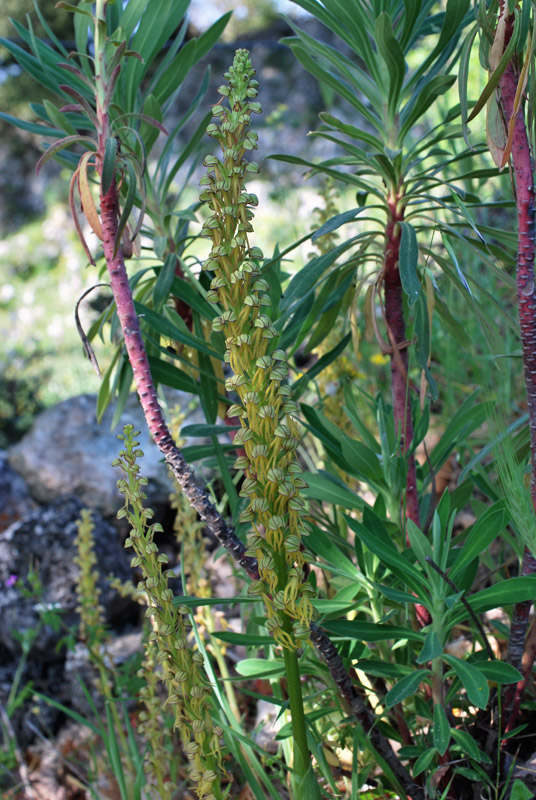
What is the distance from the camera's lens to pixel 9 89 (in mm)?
12016

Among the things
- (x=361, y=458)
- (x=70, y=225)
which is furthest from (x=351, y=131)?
(x=70, y=225)

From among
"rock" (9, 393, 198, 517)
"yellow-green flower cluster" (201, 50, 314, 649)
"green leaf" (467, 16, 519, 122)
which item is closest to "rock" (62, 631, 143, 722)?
"rock" (9, 393, 198, 517)

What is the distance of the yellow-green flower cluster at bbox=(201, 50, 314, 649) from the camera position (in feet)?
2.58

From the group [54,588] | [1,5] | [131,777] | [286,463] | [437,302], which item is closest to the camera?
[286,463]

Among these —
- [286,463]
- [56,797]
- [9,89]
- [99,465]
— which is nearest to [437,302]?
[286,463]

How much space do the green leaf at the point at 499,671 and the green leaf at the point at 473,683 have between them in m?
0.07

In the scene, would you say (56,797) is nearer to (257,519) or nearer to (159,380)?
(159,380)

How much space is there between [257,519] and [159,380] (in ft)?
1.93

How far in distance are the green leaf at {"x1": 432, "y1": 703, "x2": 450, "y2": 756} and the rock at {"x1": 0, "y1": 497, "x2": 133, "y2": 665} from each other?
1.53 m

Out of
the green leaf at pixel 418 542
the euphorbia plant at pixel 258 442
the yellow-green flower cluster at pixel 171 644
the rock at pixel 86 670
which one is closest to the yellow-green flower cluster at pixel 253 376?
the euphorbia plant at pixel 258 442

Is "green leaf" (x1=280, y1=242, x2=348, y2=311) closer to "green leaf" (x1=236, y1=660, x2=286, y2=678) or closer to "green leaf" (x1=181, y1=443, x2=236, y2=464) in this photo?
"green leaf" (x1=181, y1=443, x2=236, y2=464)

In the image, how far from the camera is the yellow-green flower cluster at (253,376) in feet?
2.58

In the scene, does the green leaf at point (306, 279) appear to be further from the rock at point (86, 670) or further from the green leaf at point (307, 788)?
the rock at point (86, 670)

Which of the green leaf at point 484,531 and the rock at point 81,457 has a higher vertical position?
the rock at point 81,457
